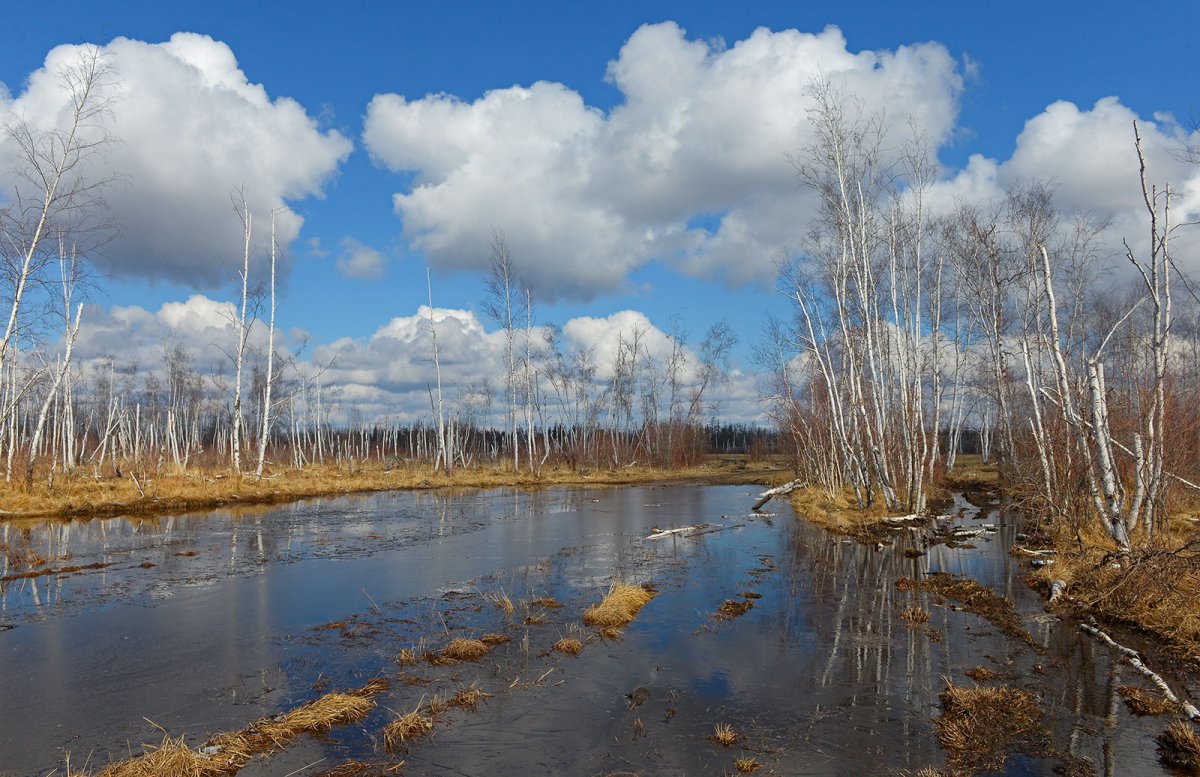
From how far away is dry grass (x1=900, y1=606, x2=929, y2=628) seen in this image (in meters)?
10.1

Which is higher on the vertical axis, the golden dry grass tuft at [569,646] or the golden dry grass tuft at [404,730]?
the golden dry grass tuft at [404,730]

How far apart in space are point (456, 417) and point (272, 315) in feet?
133

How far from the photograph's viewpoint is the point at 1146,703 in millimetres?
6805

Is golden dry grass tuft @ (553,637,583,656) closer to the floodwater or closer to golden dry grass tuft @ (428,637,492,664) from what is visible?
the floodwater

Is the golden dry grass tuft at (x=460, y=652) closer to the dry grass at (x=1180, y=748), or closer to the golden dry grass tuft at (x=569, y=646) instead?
the golden dry grass tuft at (x=569, y=646)

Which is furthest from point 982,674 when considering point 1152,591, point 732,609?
point 732,609

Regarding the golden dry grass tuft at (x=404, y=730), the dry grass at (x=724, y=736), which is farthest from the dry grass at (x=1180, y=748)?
the golden dry grass tuft at (x=404, y=730)

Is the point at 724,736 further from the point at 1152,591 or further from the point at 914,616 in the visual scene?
the point at 1152,591

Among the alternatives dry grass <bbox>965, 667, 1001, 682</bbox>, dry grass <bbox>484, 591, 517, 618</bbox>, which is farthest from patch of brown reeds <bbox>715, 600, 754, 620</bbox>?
dry grass <bbox>965, 667, 1001, 682</bbox>

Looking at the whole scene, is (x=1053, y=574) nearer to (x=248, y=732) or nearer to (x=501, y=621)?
(x=501, y=621)

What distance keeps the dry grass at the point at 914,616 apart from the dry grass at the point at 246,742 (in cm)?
747

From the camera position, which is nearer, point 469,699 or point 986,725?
point 986,725

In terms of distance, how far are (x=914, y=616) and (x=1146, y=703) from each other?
12.0ft

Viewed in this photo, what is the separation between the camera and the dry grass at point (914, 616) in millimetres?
10094
